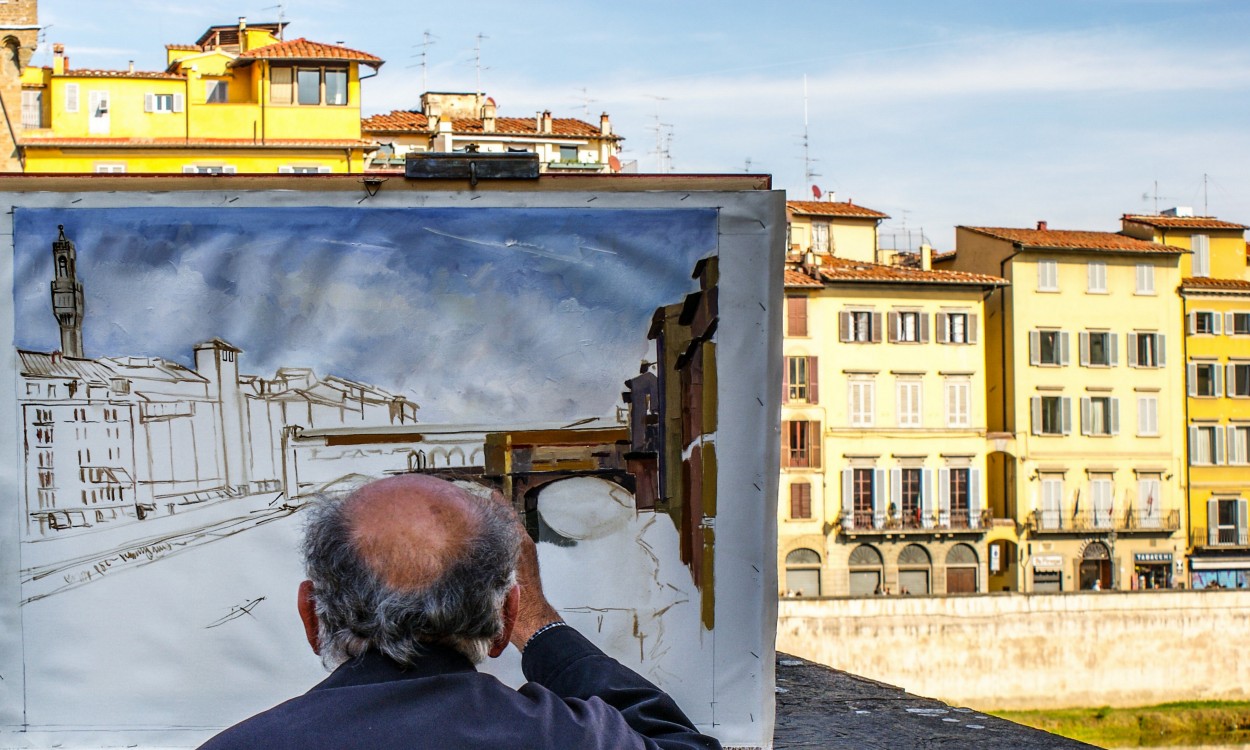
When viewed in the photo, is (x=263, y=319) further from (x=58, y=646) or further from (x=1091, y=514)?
(x=1091, y=514)

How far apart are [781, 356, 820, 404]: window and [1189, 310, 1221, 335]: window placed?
10111 mm

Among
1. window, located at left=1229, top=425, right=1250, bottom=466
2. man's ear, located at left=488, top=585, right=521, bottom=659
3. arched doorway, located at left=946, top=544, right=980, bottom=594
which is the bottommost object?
arched doorway, located at left=946, top=544, right=980, bottom=594

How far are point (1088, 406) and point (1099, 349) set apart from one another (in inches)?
56.4

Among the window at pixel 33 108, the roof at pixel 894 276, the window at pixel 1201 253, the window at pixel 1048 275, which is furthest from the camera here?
the window at pixel 1201 253

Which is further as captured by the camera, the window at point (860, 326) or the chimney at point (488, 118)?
the chimney at point (488, 118)

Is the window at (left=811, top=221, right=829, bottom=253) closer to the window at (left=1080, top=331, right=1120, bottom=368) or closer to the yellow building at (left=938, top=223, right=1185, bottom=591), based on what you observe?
the yellow building at (left=938, top=223, right=1185, bottom=591)

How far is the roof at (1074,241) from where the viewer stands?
127 feet

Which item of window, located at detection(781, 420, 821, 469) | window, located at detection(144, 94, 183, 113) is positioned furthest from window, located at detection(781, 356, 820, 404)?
window, located at detection(144, 94, 183, 113)

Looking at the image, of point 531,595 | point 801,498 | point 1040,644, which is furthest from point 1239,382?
point 531,595

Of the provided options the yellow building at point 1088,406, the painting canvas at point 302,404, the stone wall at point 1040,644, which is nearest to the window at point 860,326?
the yellow building at point 1088,406

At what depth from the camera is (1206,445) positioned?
40219mm

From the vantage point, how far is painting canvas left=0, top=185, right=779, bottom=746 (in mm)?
3164

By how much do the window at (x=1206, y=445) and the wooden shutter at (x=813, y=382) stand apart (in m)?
9.96

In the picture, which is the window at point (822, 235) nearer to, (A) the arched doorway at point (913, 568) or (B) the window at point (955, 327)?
(B) the window at point (955, 327)
